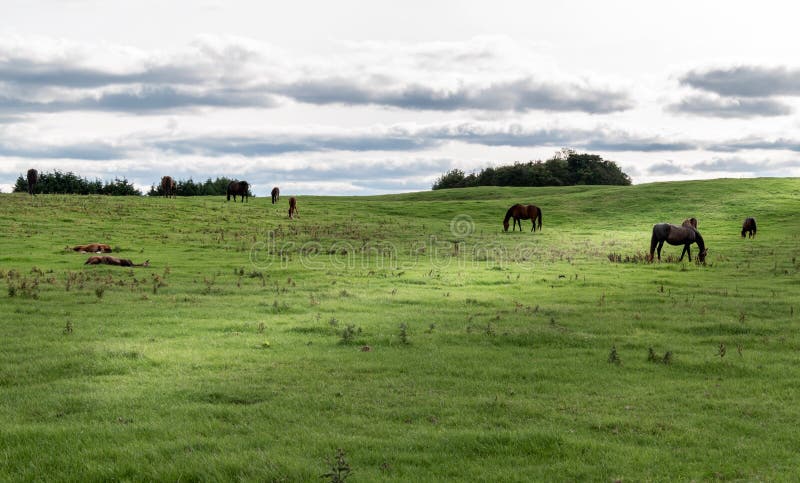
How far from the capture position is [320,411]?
9.22m

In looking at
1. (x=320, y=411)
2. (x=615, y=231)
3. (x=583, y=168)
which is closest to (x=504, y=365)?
(x=320, y=411)

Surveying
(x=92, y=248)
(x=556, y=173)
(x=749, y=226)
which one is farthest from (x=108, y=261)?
(x=556, y=173)

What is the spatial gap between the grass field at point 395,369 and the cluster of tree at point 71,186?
47.8 meters

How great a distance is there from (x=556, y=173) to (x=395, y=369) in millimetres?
106193

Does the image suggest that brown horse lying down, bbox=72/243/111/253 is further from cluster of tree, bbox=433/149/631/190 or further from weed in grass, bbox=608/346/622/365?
cluster of tree, bbox=433/149/631/190

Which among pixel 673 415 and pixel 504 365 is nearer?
pixel 673 415

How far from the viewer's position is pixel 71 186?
243 feet

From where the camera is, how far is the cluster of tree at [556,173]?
112m

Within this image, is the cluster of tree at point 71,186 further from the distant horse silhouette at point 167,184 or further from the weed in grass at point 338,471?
the weed in grass at point 338,471

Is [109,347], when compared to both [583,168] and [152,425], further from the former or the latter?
[583,168]

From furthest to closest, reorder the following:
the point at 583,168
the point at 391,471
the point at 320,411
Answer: the point at 583,168
the point at 320,411
the point at 391,471

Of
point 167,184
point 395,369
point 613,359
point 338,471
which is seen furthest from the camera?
point 167,184

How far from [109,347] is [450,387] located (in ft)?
21.5

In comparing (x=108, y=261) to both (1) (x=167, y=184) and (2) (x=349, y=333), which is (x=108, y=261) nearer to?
(2) (x=349, y=333)
